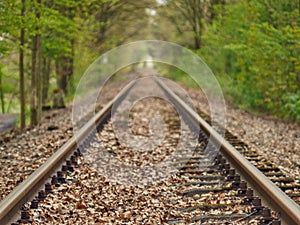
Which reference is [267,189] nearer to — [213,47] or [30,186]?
[30,186]

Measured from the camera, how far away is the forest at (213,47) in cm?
1068

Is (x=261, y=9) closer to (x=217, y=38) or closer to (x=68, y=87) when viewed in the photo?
(x=217, y=38)

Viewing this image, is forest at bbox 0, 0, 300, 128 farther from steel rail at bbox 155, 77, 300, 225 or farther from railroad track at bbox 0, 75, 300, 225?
steel rail at bbox 155, 77, 300, 225

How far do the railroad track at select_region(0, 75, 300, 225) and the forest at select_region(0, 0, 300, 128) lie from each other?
13.5 feet

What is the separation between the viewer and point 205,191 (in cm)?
558

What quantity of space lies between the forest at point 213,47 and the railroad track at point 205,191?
4114mm

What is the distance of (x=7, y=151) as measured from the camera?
8.05m

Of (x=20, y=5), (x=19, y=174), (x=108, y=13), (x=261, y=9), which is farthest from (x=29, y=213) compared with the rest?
(x=108, y=13)

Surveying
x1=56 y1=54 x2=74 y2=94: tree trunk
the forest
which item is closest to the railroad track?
the forest

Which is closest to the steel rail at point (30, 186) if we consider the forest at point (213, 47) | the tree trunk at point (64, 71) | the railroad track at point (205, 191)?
the railroad track at point (205, 191)

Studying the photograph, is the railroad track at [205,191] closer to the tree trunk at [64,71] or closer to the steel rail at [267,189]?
the steel rail at [267,189]

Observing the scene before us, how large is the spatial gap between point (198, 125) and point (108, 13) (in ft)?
55.8

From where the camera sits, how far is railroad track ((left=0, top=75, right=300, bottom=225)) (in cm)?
458

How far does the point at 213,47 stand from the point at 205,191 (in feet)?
51.0
